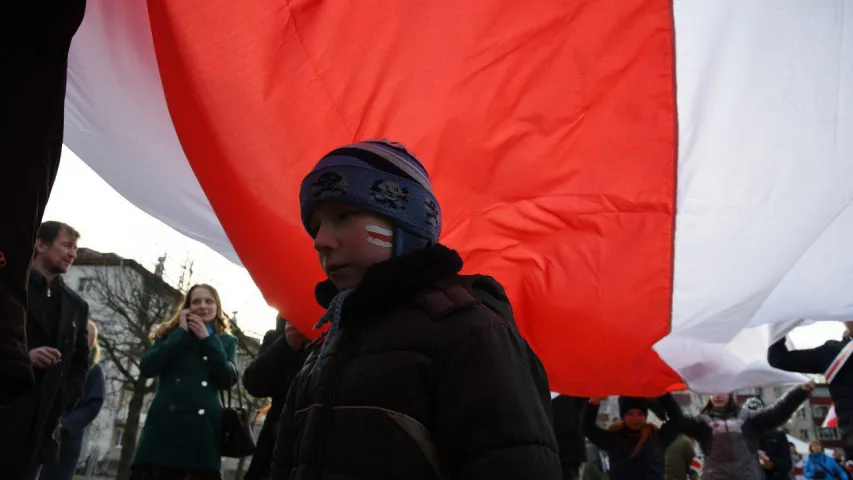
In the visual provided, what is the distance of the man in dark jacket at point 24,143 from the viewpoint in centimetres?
102

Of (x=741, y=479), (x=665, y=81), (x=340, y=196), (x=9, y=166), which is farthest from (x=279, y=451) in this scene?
(x=741, y=479)

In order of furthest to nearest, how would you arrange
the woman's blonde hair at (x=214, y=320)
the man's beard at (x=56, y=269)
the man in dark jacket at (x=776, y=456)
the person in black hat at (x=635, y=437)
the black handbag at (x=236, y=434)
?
the man in dark jacket at (x=776, y=456), the person in black hat at (x=635, y=437), the woman's blonde hair at (x=214, y=320), the black handbag at (x=236, y=434), the man's beard at (x=56, y=269)

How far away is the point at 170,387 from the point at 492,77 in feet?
7.66

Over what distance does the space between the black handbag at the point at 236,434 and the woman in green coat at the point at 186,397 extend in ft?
0.12

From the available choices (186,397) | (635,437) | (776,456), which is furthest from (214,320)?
(776,456)

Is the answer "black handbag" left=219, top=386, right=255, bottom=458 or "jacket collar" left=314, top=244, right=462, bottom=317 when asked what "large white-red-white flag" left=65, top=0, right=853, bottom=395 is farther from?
"jacket collar" left=314, top=244, right=462, bottom=317

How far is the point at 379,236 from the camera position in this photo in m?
1.73

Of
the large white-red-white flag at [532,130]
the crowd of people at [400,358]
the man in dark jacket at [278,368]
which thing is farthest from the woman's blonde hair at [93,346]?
the crowd of people at [400,358]

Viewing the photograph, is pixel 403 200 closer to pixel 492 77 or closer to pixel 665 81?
pixel 492 77

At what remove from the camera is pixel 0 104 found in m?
1.05

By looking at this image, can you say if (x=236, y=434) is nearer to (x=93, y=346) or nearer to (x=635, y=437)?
(x=93, y=346)

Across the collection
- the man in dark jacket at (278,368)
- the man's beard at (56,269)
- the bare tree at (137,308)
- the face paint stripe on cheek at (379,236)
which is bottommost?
the man in dark jacket at (278,368)

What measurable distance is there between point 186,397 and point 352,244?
232 cm

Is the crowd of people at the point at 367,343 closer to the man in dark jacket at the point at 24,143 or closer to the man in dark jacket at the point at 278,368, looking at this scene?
the man in dark jacket at the point at 24,143
